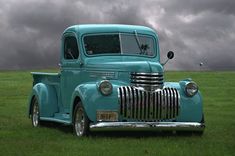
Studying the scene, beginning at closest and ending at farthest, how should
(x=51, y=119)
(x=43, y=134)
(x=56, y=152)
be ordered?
(x=56, y=152), (x=43, y=134), (x=51, y=119)

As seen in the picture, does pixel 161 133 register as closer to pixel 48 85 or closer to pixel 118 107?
pixel 118 107

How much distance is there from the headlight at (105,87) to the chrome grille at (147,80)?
627mm

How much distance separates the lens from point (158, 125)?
13234 mm

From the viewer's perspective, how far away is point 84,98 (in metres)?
13.4

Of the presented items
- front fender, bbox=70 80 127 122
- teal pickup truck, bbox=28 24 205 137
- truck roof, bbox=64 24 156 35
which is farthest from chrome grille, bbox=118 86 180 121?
truck roof, bbox=64 24 156 35

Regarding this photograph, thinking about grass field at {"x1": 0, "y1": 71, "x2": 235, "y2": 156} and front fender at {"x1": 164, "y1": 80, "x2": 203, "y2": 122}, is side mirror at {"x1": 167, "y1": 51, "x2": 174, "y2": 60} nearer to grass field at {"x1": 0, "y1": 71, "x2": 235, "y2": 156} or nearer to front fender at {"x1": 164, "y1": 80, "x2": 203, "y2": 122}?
front fender at {"x1": 164, "y1": 80, "x2": 203, "y2": 122}

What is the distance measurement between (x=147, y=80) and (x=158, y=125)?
1004 millimetres

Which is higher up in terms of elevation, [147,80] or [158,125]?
[147,80]

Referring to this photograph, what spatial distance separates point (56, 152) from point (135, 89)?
9.58ft

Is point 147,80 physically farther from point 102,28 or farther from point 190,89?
Answer: point 102,28

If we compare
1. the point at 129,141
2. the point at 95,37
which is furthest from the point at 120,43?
the point at 129,141

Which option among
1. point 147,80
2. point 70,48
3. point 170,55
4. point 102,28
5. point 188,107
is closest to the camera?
point 147,80

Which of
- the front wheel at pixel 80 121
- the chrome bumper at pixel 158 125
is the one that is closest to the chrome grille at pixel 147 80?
the chrome bumper at pixel 158 125

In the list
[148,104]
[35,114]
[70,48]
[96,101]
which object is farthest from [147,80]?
[35,114]
